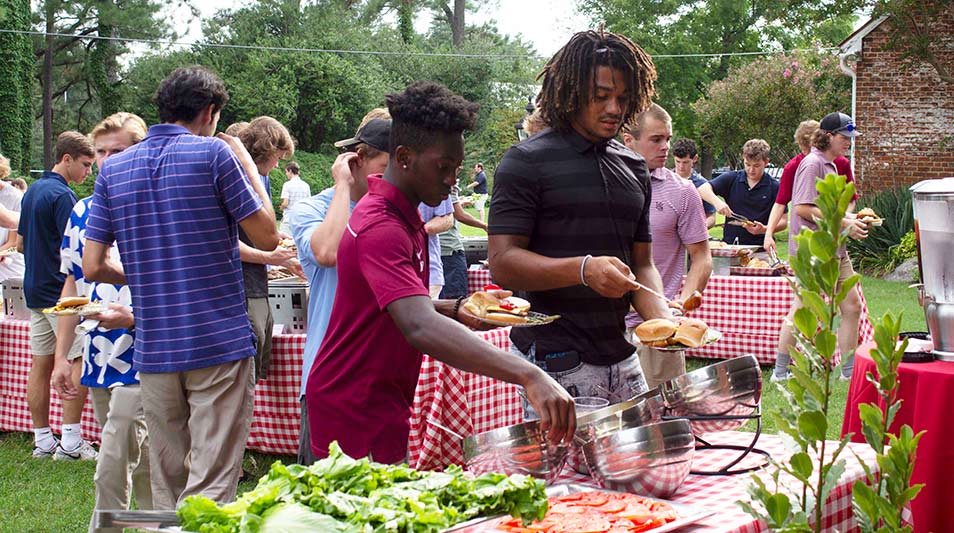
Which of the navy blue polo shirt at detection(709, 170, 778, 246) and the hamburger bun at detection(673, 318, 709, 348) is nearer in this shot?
the hamburger bun at detection(673, 318, 709, 348)

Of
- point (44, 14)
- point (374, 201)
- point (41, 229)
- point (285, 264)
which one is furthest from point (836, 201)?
point (44, 14)

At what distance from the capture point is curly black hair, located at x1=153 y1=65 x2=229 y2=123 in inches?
147

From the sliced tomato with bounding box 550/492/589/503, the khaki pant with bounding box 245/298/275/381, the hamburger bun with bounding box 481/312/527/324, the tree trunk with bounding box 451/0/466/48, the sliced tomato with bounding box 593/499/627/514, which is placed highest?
the tree trunk with bounding box 451/0/466/48

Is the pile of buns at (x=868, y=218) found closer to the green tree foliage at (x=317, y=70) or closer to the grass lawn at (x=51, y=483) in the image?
the grass lawn at (x=51, y=483)

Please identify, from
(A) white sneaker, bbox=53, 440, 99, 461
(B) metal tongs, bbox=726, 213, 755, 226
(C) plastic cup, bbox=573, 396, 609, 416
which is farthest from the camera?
(B) metal tongs, bbox=726, 213, 755, 226

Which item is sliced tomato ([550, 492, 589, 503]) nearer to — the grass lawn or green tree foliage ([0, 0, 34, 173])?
the grass lawn

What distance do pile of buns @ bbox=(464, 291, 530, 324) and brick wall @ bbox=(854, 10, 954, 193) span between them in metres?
17.1

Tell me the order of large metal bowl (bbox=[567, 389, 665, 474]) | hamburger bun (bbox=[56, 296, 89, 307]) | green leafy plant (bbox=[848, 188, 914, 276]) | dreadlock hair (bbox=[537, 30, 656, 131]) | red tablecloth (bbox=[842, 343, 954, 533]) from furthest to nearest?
1. green leafy plant (bbox=[848, 188, 914, 276])
2. hamburger bun (bbox=[56, 296, 89, 307])
3. red tablecloth (bbox=[842, 343, 954, 533])
4. dreadlock hair (bbox=[537, 30, 656, 131])
5. large metal bowl (bbox=[567, 389, 665, 474])

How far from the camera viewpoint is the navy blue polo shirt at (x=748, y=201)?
29.3 feet

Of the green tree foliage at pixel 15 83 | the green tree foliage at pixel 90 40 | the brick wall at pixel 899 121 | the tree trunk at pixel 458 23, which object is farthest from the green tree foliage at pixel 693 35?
the green tree foliage at pixel 15 83

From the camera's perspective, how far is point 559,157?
2986 millimetres

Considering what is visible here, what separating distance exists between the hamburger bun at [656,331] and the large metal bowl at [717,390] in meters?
0.27

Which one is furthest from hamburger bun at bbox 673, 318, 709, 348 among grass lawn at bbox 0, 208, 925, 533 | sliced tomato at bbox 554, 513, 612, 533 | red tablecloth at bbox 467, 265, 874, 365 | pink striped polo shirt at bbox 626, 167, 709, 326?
red tablecloth at bbox 467, 265, 874, 365

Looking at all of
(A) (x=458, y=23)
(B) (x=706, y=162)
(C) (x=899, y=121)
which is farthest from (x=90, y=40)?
(C) (x=899, y=121)
